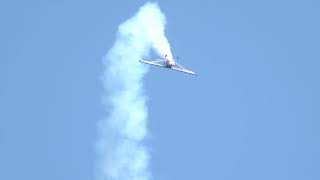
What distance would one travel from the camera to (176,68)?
294 feet

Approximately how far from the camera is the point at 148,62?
87000 mm

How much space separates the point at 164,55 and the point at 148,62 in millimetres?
3286

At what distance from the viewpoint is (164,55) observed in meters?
89.4

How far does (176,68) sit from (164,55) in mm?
2302

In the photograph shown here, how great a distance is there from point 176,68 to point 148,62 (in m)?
4.47
